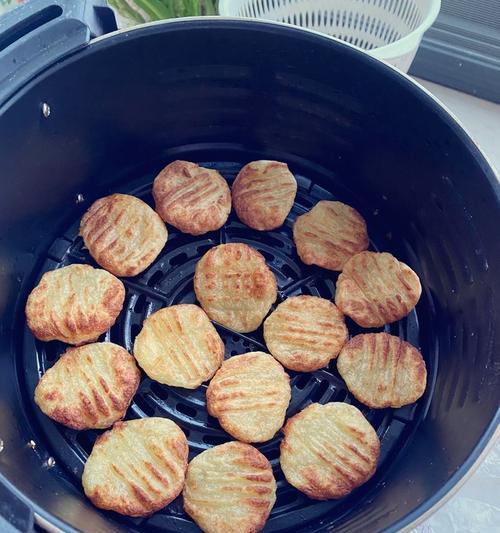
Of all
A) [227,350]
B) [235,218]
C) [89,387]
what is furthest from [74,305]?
[235,218]

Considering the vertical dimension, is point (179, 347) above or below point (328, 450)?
above

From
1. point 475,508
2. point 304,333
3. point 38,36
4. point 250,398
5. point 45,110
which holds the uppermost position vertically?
point 38,36

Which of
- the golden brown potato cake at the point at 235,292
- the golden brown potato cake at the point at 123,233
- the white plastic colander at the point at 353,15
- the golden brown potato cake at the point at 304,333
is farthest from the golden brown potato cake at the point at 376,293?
the white plastic colander at the point at 353,15

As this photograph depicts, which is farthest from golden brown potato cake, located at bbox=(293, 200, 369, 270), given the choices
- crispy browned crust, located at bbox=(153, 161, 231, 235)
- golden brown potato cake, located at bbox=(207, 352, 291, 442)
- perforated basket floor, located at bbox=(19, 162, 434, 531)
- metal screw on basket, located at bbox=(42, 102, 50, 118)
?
metal screw on basket, located at bbox=(42, 102, 50, 118)

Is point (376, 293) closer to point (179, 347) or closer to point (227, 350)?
point (227, 350)

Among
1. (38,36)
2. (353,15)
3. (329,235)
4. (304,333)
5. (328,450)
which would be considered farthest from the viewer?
(353,15)

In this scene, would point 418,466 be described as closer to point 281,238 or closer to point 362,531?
point 362,531
